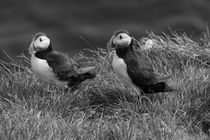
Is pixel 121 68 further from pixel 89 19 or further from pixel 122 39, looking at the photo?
pixel 89 19

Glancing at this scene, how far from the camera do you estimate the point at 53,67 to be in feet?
25.8

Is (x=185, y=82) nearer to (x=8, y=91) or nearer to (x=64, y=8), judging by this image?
(x=8, y=91)

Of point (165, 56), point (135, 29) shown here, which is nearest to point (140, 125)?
point (165, 56)

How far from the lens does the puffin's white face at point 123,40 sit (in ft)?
25.4

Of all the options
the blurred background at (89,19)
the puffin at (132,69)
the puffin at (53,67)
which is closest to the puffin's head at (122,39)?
the puffin at (132,69)

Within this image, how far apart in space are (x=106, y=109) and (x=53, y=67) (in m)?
0.80

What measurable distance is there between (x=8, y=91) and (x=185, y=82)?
2088 millimetres

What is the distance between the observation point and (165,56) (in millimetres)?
9227

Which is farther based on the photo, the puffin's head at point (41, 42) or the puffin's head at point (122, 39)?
the puffin's head at point (41, 42)

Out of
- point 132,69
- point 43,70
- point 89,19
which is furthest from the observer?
point 89,19

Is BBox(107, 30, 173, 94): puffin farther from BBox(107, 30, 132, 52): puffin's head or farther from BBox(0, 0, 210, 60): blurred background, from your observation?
BBox(0, 0, 210, 60): blurred background

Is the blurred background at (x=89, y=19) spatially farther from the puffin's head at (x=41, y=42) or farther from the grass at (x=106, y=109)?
the puffin's head at (x=41, y=42)

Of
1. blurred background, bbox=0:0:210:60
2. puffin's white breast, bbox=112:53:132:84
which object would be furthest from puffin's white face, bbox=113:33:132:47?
blurred background, bbox=0:0:210:60

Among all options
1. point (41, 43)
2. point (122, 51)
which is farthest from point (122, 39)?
point (41, 43)
